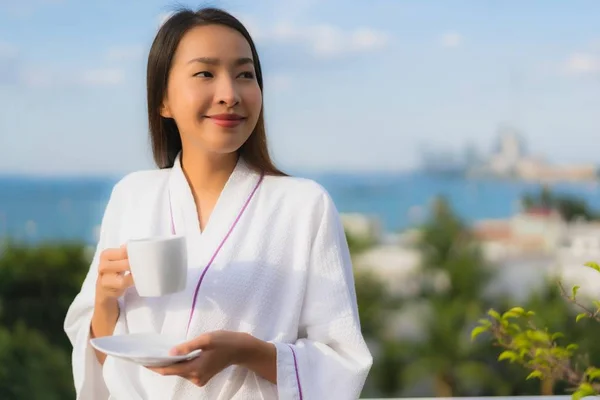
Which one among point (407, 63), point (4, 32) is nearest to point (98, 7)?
point (4, 32)

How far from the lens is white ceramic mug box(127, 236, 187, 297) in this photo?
1313mm

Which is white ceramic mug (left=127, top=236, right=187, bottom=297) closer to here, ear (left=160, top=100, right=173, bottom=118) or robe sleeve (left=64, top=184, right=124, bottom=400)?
robe sleeve (left=64, top=184, right=124, bottom=400)

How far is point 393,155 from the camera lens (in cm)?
1128

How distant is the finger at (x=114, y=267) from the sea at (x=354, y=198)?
213 inches

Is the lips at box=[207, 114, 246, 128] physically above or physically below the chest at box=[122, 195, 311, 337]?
Answer: above

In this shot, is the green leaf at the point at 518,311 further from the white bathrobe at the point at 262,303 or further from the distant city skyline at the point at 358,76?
the distant city skyline at the point at 358,76

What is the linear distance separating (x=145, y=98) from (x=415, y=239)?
256 inches

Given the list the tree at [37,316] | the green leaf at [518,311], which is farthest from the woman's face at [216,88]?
the tree at [37,316]

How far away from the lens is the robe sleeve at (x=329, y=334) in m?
1.50

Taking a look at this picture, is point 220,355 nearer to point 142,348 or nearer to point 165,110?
point 142,348

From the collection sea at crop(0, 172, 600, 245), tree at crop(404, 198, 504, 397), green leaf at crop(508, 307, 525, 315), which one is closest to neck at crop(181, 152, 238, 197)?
green leaf at crop(508, 307, 525, 315)

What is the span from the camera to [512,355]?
1.44 metres

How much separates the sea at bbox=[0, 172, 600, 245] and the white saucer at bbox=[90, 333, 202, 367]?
215 inches

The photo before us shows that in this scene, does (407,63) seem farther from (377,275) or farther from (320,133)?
(377,275)
